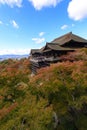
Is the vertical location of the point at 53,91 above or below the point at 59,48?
below

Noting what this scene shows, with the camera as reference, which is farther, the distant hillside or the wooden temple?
the wooden temple

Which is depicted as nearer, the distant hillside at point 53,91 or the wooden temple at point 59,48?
the distant hillside at point 53,91

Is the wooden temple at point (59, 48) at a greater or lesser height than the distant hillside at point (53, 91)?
greater

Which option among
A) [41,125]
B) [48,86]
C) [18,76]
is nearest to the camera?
[41,125]

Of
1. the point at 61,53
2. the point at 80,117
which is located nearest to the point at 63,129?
the point at 80,117

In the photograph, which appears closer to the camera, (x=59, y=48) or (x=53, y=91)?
(x=53, y=91)

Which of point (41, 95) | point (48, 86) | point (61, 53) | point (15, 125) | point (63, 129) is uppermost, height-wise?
point (61, 53)

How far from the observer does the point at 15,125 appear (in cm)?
1450

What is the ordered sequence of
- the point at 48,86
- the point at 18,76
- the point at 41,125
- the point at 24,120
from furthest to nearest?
the point at 18,76, the point at 48,86, the point at 24,120, the point at 41,125

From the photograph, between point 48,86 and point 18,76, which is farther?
point 18,76

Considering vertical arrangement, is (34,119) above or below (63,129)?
above

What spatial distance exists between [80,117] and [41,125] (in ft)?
22.2

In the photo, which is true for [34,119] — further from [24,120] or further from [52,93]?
[52,93]

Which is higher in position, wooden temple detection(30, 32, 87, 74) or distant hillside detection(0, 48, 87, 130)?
wooden temple detection(30, 32, 87, 74)
